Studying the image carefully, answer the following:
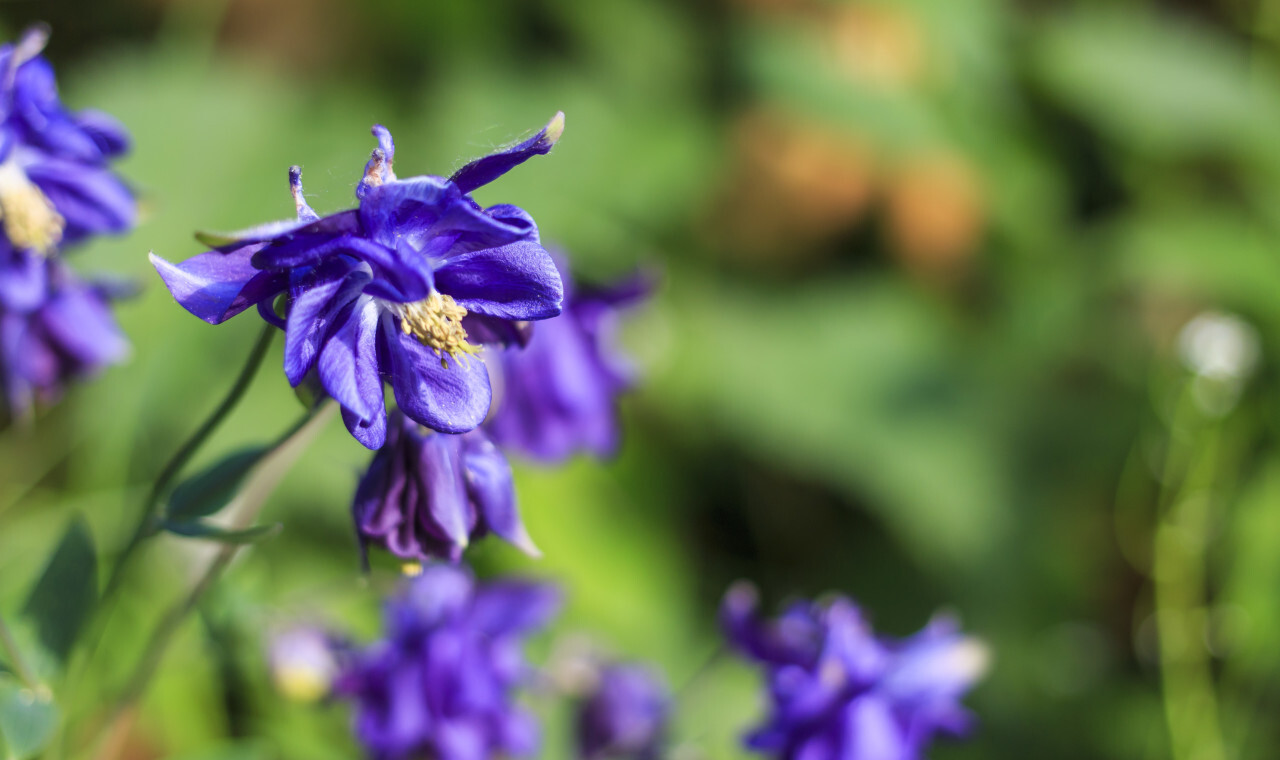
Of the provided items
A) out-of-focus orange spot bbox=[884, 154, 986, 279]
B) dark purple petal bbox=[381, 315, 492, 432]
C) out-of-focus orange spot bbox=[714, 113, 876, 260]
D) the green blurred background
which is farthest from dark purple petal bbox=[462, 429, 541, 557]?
out-of-focus orange spot bbox=[884, 154, 986, 279]

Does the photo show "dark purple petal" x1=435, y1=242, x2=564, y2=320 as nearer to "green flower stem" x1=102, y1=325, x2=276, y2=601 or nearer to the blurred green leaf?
"green flower stem" x1=102, y1=325, x2=276, y2=601

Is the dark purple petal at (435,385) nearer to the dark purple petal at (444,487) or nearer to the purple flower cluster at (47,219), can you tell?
the dark purple petal at (444,487)

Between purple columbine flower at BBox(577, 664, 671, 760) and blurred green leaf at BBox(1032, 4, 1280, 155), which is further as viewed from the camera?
blurred green leaf at BBox(1032, 4, 1280, 155)

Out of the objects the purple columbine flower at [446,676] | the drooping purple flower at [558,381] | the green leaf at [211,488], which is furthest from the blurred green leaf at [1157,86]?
the green leaf at [211,488]

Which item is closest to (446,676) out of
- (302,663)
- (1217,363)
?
(302,663)

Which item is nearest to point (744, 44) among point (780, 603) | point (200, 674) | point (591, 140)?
point (591, 140)

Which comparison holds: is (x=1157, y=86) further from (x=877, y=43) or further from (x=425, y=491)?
(x=425, y=491)
